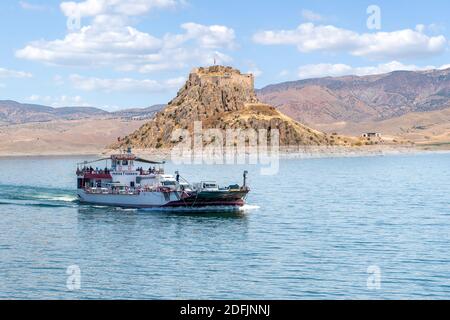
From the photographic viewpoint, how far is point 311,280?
42.2 meters

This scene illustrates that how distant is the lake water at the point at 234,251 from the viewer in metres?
40.5

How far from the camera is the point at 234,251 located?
53844 millimetres

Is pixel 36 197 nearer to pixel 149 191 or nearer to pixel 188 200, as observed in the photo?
pixel 149 191

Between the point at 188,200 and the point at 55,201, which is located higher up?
the point at 188,200

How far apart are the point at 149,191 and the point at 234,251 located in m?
30.7

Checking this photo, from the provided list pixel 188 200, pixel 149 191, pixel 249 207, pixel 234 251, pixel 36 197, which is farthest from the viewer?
pixel 36 197

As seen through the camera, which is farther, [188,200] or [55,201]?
[55,201]

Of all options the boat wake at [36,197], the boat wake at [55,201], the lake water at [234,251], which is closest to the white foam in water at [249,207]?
the boat wake at [55,201]

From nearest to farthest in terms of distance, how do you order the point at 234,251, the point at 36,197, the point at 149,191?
the point at 234,251
the point at 149,191
the point at 36,197

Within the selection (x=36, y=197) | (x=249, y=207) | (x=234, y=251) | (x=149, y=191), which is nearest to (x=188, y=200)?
(x=149, y=191)

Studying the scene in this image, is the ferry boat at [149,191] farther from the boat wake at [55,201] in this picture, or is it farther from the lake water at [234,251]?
the lake water at [234,251]

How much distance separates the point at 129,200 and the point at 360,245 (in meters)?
36.7

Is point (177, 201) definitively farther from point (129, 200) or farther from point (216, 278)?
point (216, 278)
